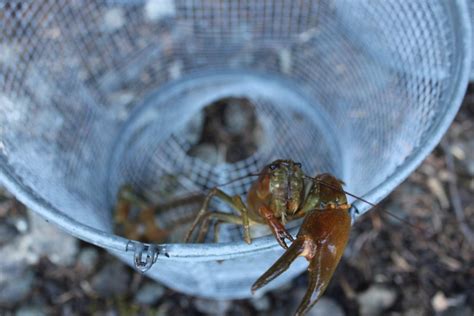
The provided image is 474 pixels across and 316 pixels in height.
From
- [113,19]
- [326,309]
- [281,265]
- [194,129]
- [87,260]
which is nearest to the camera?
[281,265]

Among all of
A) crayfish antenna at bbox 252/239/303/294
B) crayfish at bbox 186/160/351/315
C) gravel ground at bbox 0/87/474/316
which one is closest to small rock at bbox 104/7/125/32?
gravel ground at bbox 0/87/474/316

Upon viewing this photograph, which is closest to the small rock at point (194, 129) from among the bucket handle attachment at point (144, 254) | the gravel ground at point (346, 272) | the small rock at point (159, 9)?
the small rock at point (159, 9)

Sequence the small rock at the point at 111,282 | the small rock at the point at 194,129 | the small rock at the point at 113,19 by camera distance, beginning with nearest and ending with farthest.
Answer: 1. the small rock at the point at 111,282
2. the small rock at the point at 113,19
3. the small rock at the point at 194,129

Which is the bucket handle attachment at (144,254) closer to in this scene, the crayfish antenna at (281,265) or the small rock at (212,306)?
the crayfish antenna at (281,265)

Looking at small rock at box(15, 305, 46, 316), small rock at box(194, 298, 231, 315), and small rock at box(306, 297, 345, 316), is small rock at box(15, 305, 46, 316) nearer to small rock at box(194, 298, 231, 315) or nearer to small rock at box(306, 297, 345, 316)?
small rock at box(194, 298, 231, 315)

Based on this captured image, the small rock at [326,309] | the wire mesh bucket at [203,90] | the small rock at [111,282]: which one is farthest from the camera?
the small rock at [111,282]

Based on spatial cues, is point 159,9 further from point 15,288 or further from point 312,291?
point 312,291

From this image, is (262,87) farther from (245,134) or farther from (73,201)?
(73,201)

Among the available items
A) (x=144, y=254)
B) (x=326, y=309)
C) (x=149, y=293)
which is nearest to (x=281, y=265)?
(x=144, y=254)
